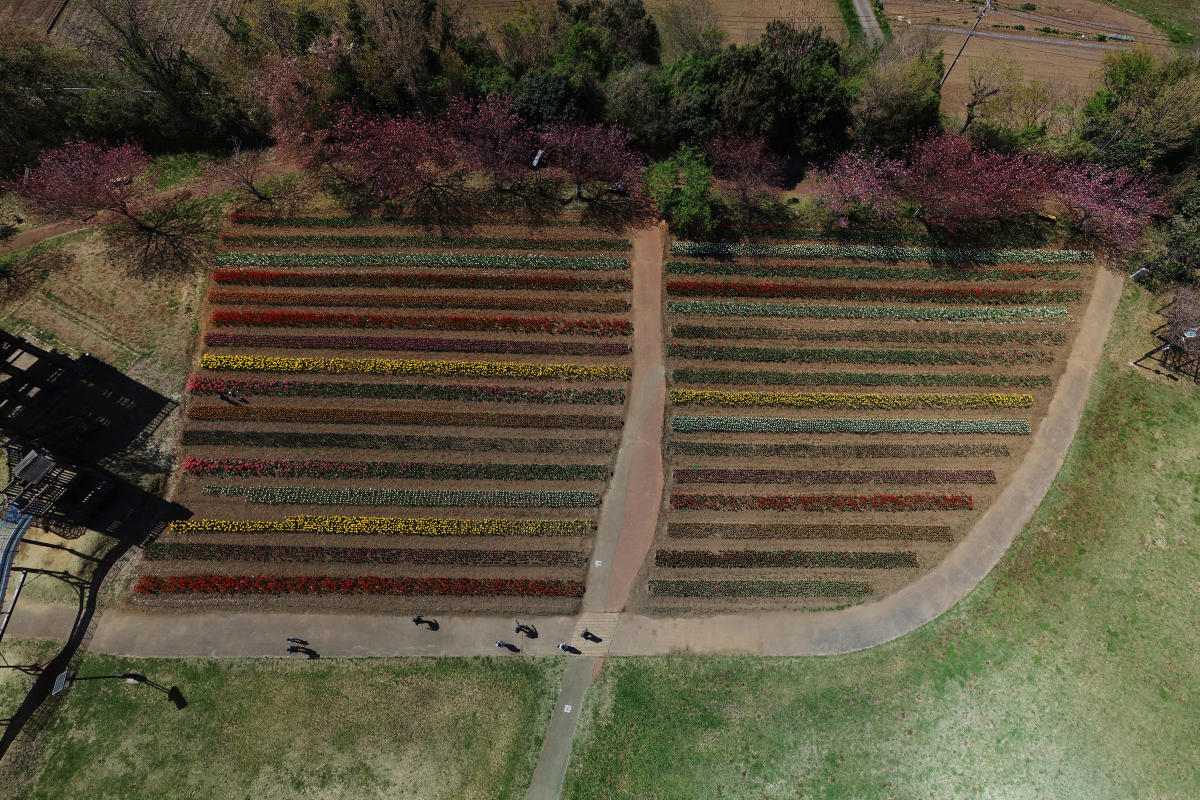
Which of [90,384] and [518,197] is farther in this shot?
[518,197]

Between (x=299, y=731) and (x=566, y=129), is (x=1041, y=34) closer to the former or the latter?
(x=566, y=129)

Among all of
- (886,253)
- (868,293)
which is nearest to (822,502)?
(868,293)

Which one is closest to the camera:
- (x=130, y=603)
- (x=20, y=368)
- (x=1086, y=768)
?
(x=1086, y=768)

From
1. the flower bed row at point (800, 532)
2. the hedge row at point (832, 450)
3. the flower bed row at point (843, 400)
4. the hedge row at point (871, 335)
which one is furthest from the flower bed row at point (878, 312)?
the flower bed row at point (800, 532)

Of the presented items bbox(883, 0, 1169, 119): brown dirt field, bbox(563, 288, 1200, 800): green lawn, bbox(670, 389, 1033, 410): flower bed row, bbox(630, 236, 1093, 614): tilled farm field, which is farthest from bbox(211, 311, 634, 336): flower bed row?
bbox(883, 0, 1169, 119): brown dirt field

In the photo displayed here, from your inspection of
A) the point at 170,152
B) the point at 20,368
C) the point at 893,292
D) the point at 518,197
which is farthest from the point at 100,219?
the point at 893,292

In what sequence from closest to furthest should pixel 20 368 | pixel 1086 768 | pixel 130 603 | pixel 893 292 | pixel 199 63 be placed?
1. pixel 1086 768
2. pixel 130 603
3. pixel 20 368
4. pixel 893 292
5. pixel 199 63

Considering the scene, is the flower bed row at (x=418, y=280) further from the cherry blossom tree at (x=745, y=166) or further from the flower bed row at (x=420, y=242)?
the cherry blossom tree at (x=745, y=166)

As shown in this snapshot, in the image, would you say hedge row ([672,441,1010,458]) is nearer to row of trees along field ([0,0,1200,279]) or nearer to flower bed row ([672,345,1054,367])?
flower bed row ([672,345,1054,367])

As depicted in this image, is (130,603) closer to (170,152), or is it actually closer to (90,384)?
(90,384)
